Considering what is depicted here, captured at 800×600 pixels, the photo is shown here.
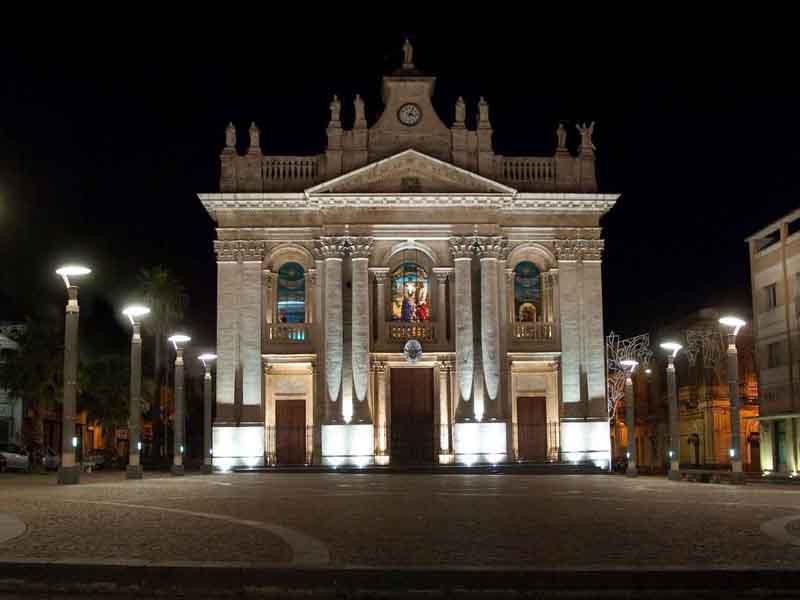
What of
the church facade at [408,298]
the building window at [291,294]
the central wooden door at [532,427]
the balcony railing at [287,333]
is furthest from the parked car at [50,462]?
the central wooden door at [532,427]

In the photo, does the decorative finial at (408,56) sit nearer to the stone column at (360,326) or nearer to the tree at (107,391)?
the stone column at (360,326)

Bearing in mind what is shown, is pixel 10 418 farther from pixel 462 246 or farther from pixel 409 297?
pixel 462 246

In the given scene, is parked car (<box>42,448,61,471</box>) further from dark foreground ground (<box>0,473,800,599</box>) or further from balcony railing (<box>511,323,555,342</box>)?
dark foreground ground (<box>0,473,800,599</box>)

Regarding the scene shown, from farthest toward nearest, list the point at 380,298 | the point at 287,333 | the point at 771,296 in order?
the point at 771,296, the point at 287,333, the point at 380,298

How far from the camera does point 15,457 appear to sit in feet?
157

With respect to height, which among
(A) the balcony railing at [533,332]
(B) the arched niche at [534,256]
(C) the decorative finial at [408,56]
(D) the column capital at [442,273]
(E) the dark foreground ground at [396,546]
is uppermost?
(C) the decorative finial at [408,56]

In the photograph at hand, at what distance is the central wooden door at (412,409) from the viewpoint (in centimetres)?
4812

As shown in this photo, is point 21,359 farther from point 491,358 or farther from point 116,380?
point 491,358

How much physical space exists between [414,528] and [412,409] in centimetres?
3300

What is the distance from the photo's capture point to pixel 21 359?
178ft

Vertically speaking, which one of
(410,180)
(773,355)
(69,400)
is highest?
(410,180)

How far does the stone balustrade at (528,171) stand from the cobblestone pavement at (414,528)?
27140 millimetres

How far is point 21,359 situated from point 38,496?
3378 cm

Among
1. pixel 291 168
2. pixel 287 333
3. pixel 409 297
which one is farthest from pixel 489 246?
pixel 287 333
